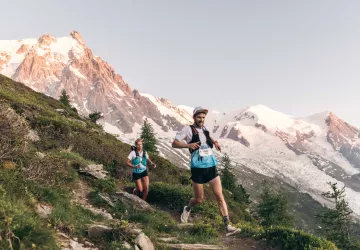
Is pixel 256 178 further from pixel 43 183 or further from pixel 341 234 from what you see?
pixel 43 183

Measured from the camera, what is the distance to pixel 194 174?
7.19m

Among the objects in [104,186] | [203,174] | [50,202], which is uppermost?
[203,174]

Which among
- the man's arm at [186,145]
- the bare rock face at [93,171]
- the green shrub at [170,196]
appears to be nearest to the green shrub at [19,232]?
the man's arm at [186,145]

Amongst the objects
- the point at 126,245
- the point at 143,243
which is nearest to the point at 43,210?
the point at 126,245

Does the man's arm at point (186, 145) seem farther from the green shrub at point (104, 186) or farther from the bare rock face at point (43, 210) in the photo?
the green shrub at point (104, 186)

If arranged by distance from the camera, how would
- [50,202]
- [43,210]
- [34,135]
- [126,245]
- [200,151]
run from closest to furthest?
[126,245], [43,210], [50,202], [200,151], [34,135]

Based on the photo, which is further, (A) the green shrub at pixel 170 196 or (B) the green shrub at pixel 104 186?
(A) the green shrub at pixel 170 196

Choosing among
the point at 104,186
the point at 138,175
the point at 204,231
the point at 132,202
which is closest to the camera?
the point at 204,231

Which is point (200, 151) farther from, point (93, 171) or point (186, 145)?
point (93, 171)

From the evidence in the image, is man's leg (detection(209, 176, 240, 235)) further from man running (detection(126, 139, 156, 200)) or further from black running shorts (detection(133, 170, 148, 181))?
black running shorts (detection(133, 170, 148, 181))

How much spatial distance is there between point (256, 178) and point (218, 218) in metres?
186

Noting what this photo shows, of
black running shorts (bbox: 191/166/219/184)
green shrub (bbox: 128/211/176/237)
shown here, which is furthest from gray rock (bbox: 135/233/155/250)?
black running shorts (bbox: 191/166/219/184)

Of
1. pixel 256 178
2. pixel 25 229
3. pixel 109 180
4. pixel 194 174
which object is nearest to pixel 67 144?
pixel 109 180

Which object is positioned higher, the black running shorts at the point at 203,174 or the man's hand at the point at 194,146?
the man's hand at the point at 194,146
